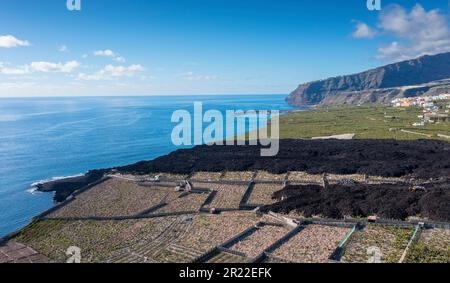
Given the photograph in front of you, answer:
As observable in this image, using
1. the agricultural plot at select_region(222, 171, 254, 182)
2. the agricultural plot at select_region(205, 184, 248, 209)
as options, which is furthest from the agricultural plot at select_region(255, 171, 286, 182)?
the agricultural plot at select_region(205, 184, 248, 209)

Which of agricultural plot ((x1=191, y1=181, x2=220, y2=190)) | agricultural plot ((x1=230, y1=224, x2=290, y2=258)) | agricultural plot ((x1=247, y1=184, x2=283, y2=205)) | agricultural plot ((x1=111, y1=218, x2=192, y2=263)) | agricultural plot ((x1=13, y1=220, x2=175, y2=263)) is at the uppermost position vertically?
agricultural plot ((x1=247, y1=184, x2=283, y2=205))

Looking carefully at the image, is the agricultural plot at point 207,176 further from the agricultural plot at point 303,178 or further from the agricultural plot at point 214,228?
the agricultural plot at point 214,228

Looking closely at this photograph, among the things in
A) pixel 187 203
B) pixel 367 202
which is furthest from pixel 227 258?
pixel 367 202

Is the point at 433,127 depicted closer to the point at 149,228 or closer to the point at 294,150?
the point at 294,150

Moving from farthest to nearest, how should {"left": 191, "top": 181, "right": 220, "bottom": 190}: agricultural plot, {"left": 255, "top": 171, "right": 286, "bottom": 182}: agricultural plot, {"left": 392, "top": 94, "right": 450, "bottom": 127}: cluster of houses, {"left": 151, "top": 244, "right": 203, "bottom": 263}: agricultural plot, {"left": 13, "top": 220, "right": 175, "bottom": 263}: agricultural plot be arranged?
{"left": 392, "top": 94, "right": 450, "bottom": 127}: cluster of houses
{"left": 255, "top": 171, "right": 286, "bottom": 182}: agricultural plot
{"left": 191, "top": 181, "right": 220, "bottom": 190}: agricultural plot
{"left": 13, "top": 220, "right": 175, "bottom": 263}: agricultural plot
{"left": 151, "top": 244, "right": 203, "bottom": 263}: agricultural plot

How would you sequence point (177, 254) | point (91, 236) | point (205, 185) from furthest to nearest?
point (205, 185)
point (91, 236)
point (177, 254)

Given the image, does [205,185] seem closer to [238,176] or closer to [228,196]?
[238,176]

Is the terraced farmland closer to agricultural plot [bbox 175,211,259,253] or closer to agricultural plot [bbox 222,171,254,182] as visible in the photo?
agricultural plot [bbox 222,171,254,182]
